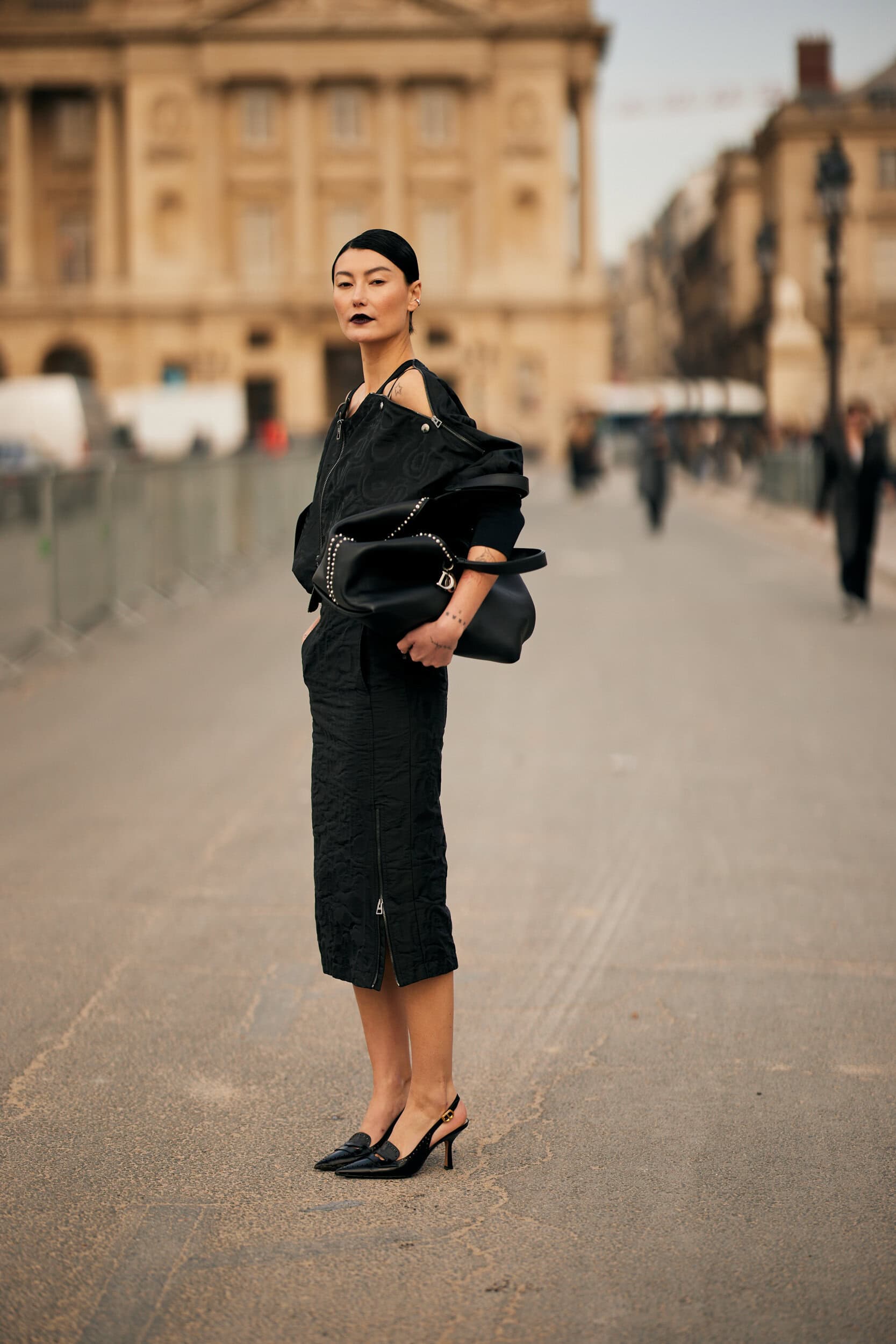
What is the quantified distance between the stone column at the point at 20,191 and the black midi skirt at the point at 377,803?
8516cm

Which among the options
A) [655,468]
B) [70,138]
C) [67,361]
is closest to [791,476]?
[655,468]

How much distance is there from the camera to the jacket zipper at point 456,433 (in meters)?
3.84

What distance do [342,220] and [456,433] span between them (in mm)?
83760

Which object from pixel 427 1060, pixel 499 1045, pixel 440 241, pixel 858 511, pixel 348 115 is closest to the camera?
pixel 427 1060

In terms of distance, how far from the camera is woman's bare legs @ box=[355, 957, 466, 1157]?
4012 mm

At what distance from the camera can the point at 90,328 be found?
3305 inches

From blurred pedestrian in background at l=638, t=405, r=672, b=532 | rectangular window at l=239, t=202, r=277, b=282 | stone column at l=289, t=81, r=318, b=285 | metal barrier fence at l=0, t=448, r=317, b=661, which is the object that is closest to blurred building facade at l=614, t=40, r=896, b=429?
stone column at l=289, t=81, r=318, b=285

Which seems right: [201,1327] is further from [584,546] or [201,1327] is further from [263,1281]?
[584,546]

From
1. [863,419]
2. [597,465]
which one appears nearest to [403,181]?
[597,465]

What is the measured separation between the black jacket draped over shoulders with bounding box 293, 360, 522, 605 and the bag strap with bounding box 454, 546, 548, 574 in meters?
0.03

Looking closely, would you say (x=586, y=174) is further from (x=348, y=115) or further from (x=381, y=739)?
(x=381, y=739)

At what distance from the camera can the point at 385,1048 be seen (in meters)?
4.11

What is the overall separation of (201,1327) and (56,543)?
11672 millimetres

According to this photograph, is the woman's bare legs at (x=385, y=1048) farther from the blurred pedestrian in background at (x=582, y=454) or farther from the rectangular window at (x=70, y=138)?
the rectangular window at (x=70, y=138)
